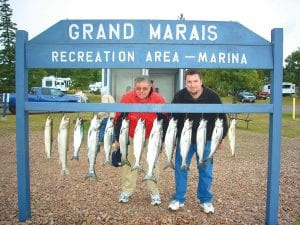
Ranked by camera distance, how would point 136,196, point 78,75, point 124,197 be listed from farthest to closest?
1. point 78,75
2. point 136,196
3. point 124,197

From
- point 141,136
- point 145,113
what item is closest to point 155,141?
point 141,136

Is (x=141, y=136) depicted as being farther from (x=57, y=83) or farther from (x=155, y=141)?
(x=57, y=83)

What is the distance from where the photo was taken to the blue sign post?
5398mm

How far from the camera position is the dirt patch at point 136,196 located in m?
5.91

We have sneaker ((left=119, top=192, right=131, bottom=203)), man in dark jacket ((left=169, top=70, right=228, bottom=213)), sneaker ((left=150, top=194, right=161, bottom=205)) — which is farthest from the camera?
sneaker ((left=119, top=192, right=131, bottom=203))

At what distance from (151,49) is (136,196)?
9.21ft

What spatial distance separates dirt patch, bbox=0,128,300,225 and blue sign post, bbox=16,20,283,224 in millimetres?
1291

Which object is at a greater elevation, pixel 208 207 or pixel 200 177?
pixel 200 177

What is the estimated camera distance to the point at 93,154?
531 cm

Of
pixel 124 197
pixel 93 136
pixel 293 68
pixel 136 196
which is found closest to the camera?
pixel 93 136

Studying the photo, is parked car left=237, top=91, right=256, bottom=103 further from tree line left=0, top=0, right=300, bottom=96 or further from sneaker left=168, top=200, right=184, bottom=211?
sneaker left=168, top=200, right=184, bottom=211

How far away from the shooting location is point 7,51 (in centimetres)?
3916

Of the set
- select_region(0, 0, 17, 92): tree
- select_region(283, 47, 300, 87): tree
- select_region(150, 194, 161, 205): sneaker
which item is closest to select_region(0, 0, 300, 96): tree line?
select_region(0, 0, 17, 92): tree

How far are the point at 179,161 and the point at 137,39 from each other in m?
1.91
